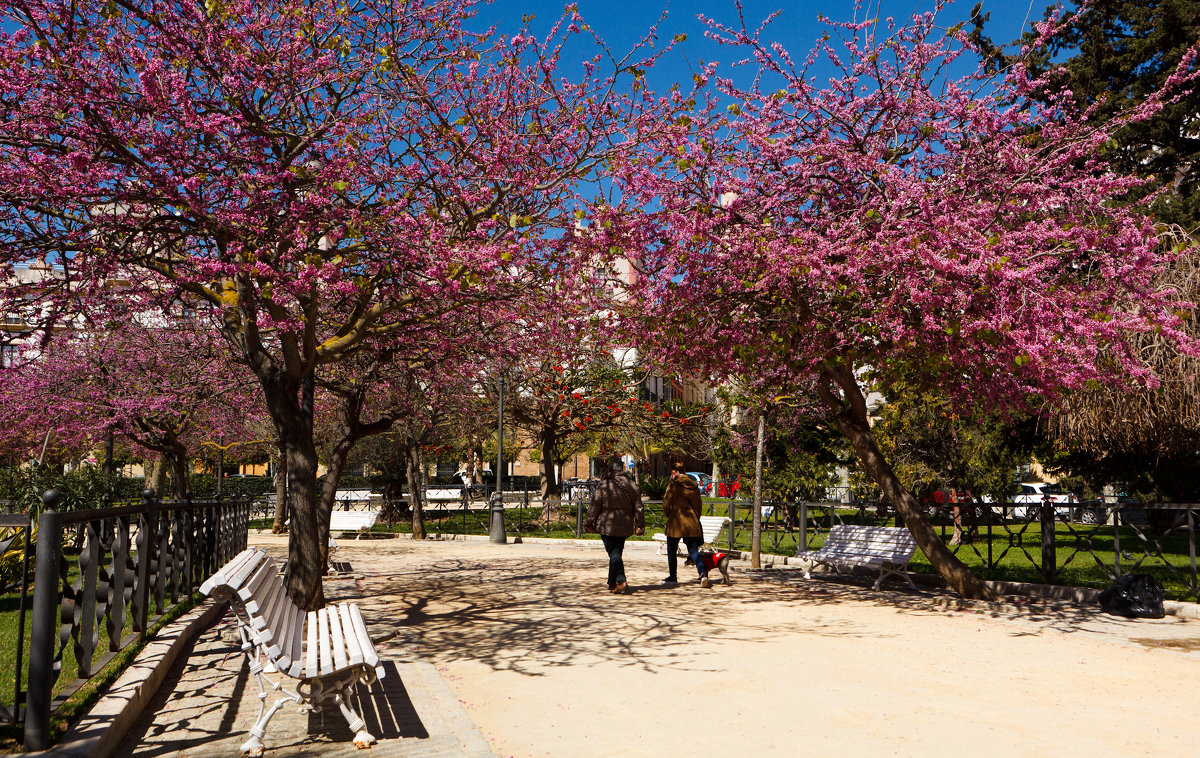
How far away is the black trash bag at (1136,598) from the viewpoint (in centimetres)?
1049

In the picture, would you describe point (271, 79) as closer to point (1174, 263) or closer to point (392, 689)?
point (392, 689)

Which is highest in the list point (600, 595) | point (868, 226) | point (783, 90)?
point (783, 90)

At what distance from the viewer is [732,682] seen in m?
6.75

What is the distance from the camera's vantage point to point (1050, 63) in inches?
894

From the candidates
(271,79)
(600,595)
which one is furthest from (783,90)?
(600,595)

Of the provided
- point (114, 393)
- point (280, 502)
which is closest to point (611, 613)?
point (114, 393)

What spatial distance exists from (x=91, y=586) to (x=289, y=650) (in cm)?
139

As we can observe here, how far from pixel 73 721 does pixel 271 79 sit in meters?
5.97

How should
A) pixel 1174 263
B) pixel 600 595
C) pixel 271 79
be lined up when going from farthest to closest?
pixel 1174 263, pixel 600 595, pixel 271 79

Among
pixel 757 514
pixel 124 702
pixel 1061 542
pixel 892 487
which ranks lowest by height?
pixel 1061 542

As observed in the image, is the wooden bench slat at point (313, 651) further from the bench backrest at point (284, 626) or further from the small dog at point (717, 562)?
the small dog at point (717, 562)

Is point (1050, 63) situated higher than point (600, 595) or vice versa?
point (1050, 63)

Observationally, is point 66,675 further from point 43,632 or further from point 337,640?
point 43,632

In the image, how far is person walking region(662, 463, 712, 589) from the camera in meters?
13.3
